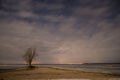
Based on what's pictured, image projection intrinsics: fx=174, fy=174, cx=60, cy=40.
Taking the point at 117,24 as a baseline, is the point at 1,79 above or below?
below

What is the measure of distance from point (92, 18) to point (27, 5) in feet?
5.70

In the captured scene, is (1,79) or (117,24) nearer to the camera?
(1,79)

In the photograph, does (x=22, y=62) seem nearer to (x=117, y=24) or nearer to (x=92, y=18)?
(x=92, y=18)

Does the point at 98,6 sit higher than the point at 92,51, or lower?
higher

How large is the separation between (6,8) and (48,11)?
1071mm

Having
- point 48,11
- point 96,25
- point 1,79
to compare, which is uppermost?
point 48,11

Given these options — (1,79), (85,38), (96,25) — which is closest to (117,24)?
(96,25)

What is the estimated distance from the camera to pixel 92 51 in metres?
4.77

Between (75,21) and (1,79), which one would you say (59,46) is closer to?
(75,21)

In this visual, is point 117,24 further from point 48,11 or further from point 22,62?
point 22,62

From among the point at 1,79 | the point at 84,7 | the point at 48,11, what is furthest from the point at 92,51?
the point at 1,79

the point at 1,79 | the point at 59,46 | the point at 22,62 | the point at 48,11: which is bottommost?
the point at 1,79

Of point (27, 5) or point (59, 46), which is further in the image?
point (59, 46)

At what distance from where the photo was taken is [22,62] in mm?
4805
